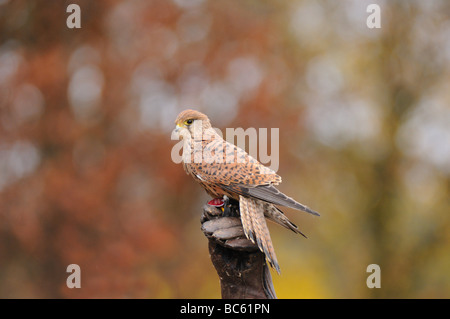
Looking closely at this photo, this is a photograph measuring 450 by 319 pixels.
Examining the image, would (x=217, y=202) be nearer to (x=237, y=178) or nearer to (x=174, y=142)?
(x=237, y=178)

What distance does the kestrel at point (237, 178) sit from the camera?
7.83ft

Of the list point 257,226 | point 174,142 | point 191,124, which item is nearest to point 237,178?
point 257,226

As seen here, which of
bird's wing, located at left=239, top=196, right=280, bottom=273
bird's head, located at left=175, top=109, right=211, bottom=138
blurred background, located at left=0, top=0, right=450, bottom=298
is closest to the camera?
bird's wing, located at left=239, top=196, right=280, bottom=273

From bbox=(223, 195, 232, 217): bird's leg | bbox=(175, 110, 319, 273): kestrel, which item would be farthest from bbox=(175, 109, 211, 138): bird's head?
bbox=(223, 195, 232, 217): bird's leg

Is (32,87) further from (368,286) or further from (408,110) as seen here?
(368,286)

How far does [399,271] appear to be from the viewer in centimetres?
618

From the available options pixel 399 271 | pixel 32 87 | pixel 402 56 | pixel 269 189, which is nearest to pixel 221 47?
pixel 32 87

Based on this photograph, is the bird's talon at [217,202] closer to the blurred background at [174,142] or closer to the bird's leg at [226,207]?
the bird's leg at [226,207]

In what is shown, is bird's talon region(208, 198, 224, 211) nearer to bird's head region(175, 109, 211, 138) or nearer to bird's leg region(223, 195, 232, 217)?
bird's leg region(223, 195, 232, 217)

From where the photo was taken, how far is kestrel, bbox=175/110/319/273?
239cm

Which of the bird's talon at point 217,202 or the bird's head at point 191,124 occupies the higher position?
the bird's head at point 191,124

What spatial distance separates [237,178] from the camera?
8.21 feet

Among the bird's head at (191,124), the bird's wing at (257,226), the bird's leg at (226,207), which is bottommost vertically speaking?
the bird's wing at (257,226)

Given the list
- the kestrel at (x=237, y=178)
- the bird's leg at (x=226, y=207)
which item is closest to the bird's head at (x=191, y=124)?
the kestrel at (x=237, y=178)
